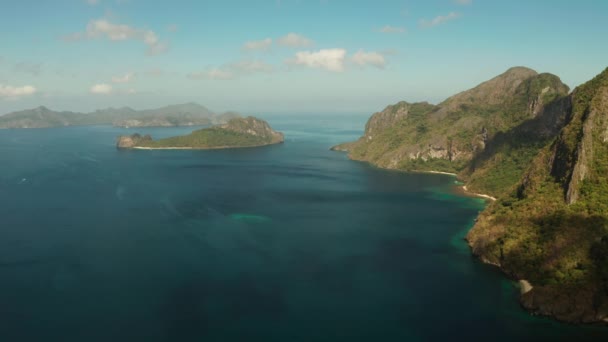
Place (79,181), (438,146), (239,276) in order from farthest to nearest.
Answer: (438,146) → (79,181) → (239,276)

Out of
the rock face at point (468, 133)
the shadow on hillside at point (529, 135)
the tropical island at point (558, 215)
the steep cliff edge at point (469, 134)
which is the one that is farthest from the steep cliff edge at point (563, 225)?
the rock face at point (468, 133)

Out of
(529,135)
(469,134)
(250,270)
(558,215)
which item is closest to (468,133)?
(469,134)

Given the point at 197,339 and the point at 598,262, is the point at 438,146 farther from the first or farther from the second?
the point at 197,339

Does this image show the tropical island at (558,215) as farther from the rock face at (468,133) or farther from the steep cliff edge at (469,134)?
the rock face at (468,133)

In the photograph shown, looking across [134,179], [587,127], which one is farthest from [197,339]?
[134,179]

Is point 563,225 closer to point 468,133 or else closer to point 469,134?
point 469,134
